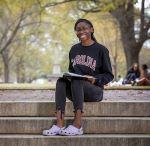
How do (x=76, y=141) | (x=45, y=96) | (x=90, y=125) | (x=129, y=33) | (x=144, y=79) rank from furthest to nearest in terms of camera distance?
1. (x=129, y=33)
2. (x=144, y=79)
3. (x=45, y=96)
4. (x=90, y=125)
5. (x=76, y=141)

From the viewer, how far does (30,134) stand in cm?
612

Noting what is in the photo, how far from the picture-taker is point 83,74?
256 inches

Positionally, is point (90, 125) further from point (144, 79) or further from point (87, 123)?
point (144, 79)

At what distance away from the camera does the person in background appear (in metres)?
5.90

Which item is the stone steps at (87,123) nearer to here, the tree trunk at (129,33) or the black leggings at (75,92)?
the black leggings at (75,92)

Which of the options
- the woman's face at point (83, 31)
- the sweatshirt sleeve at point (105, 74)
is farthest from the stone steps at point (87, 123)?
the woman's face at point (83, 31)

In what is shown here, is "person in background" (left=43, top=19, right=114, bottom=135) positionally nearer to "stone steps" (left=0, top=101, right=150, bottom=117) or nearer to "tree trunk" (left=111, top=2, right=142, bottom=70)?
"stone steps" (left=0, top=101, right=150, bottom=117)

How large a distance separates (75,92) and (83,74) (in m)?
0.58

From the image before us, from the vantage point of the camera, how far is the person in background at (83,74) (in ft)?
19.4

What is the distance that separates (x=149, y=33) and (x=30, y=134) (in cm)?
1890

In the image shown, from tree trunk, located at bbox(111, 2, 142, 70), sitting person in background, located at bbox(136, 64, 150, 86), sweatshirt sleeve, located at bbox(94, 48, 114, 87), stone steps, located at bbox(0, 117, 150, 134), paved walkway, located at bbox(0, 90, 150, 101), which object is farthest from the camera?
tree trunk, located at bbox(111, 2, 142, 70)

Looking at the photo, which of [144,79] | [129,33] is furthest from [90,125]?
[129,33]

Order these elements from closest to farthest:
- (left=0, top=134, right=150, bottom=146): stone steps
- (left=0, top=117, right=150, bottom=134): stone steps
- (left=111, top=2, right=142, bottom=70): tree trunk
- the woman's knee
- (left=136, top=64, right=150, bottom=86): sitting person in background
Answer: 1. (left=0, top=134, right=150, bottom=146): stone steps
2. the woman's knee
3. (left=0, top=117, right=150, bottom=134): stone steps
4. (left=136, top=64, right=150, bottom=86): sitting person in background
5. (left=111, top=2, right=142, bottom=70): tree trunk

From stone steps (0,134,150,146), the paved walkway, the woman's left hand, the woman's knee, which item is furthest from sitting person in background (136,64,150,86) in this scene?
stone steps (0,134,150,146)
